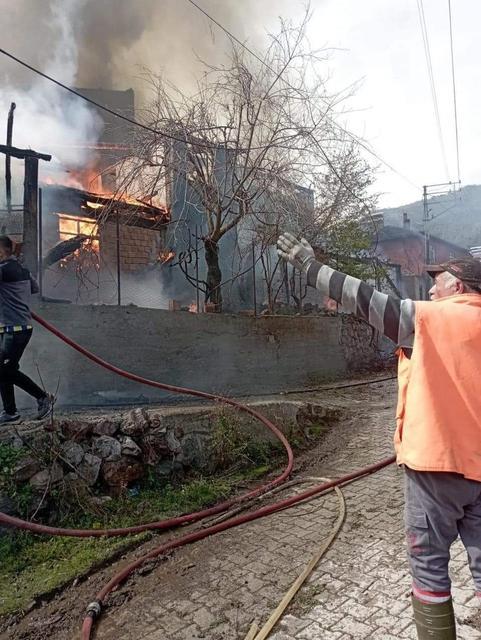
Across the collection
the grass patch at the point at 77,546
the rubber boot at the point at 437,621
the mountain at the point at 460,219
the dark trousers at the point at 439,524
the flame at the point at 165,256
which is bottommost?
the grass patch at the point at 77,546

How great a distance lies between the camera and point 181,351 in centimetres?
789

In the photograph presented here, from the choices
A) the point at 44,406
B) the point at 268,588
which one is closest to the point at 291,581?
the point at 268,588

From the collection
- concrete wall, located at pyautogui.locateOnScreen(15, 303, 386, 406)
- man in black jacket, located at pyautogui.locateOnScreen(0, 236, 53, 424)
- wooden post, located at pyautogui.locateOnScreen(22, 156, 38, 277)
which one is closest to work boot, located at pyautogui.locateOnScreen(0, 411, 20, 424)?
man in black jacket, located at pyautogui.locateOnScreen(0, 236, 53, 424)

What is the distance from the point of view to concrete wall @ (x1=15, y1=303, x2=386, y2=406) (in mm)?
6387

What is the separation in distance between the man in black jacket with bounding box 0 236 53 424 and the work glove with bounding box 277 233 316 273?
120 inches

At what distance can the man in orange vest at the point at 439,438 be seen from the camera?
1.89 m

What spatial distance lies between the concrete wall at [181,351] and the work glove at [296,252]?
4581mm

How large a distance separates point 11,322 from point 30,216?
249 centimetres

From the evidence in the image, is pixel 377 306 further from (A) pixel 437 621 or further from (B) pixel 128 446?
(B) pixel 128 446

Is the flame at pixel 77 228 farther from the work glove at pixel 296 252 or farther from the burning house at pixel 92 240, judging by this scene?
the work glove at pixel 296 252

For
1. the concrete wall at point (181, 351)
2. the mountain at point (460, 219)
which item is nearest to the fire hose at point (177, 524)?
the concrete wall at point (181, 351)

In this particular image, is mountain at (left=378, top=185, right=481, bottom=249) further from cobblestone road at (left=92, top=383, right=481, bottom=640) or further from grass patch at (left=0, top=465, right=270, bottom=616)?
cobblestone road at (left=92, top=383, right=481, bottom=640)

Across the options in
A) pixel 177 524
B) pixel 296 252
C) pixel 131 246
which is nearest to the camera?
pixel 296 252

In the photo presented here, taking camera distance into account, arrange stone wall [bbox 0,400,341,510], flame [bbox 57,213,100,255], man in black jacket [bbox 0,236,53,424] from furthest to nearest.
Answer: flame [bbox 57,213,100,255] → man in black jacket [bbox 0,236,53,424] → stone wall [bbox 0,400,341,510]
